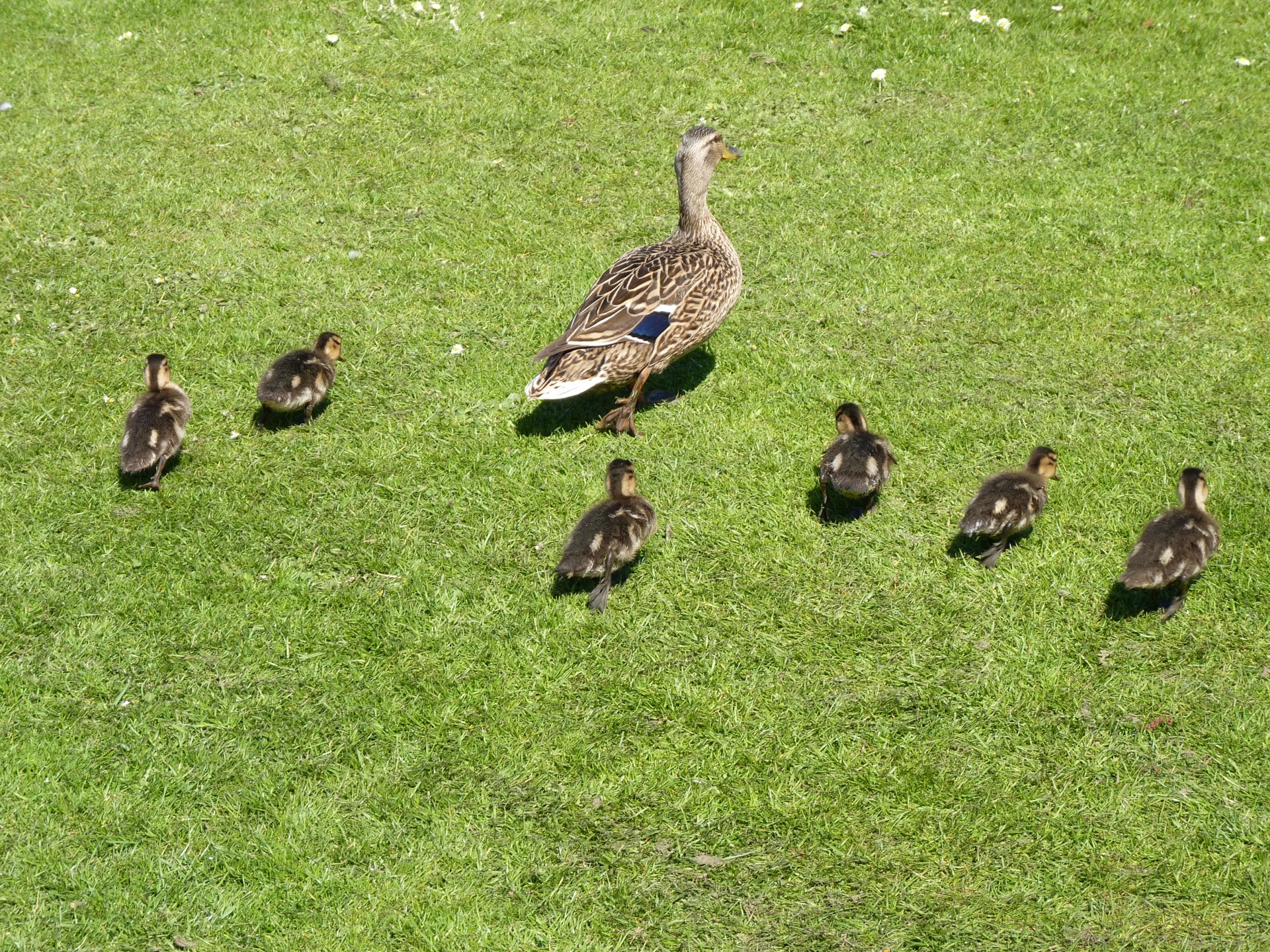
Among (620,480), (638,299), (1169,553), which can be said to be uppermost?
(638,299)

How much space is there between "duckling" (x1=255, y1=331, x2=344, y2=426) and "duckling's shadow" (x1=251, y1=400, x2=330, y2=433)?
1cm

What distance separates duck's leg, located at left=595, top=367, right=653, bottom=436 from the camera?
24.3 ft

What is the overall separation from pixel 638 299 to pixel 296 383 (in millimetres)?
2214

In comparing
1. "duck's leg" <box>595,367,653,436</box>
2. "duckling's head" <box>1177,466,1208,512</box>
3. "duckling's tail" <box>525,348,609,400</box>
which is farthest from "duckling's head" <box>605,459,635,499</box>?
"duckling's head" <box>1177,466,1208,512</box>

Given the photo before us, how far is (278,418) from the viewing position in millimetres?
7691

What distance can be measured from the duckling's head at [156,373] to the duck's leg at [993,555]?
5.14 m

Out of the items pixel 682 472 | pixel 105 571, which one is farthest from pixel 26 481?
pixel 682 472

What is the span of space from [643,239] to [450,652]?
4.73 m

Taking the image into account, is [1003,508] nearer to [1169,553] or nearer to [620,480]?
[1169,553]

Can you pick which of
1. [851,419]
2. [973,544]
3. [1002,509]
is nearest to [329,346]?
[851,419]

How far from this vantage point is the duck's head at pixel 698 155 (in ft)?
26.8

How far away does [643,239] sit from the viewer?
9.62m

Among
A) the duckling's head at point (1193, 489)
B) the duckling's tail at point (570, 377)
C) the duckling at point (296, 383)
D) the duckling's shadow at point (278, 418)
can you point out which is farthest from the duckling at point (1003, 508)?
the duckling's shadow at point (278, 418)

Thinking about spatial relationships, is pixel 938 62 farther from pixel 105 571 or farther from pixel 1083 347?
pixel 105 571
